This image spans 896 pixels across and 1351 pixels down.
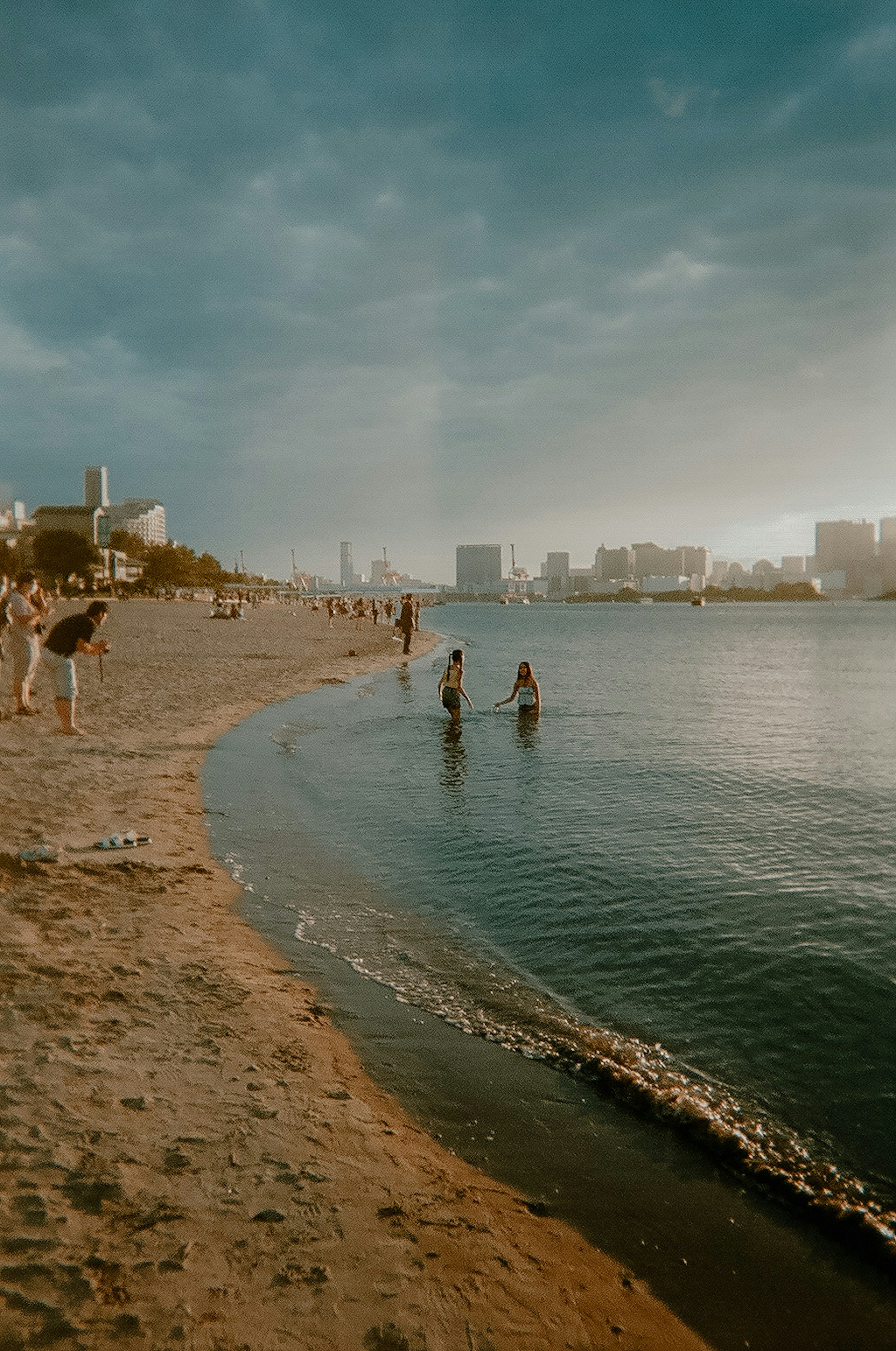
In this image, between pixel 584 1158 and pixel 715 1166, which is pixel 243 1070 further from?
pixel 715 1166

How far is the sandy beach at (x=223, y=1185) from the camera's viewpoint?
2908 mm

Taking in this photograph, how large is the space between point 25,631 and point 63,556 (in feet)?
341

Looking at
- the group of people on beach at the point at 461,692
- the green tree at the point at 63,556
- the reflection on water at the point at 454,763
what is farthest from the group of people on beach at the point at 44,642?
the green tree at the point at 63,556

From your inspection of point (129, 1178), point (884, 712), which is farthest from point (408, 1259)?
point (884, 712)

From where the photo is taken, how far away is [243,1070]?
464 centimetres

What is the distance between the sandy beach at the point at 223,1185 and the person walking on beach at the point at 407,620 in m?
36.0

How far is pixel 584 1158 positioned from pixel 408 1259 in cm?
142

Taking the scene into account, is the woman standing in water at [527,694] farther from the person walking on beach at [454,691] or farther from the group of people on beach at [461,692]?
the person walking on beach at [454,691]

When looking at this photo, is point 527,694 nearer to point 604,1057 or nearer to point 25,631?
point 25,631

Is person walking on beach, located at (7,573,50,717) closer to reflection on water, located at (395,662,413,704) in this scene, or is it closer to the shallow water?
the shallow water

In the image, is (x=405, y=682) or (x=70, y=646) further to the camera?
(x=405, y=682)

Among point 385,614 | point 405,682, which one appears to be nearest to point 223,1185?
point 405,682

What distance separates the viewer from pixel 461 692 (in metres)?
21.2

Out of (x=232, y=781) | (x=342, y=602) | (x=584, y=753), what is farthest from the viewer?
(x=342, y=602)
